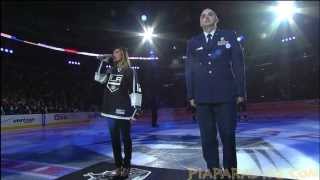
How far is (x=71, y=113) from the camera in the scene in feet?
63.8

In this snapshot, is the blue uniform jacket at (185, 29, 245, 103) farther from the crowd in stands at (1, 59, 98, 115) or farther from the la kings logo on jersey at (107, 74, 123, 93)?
the crowd in stands at (1, 59, 98, 115)

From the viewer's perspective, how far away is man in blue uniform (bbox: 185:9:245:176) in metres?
3.25

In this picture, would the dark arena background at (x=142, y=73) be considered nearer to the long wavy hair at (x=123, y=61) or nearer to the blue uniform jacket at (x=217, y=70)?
the long wavy hair at (x=123, y=61)

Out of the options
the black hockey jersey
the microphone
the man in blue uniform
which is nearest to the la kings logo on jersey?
the black hockey jersey

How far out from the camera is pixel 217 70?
328 centimetres

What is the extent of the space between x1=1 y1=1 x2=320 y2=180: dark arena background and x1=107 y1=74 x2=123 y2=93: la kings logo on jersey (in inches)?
162

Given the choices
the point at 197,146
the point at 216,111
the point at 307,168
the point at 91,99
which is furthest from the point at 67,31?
the point at 216,111

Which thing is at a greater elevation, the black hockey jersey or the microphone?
the microphone

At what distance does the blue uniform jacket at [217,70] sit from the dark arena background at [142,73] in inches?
193

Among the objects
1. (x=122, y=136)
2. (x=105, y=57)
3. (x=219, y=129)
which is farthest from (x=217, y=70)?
(x=105, y=57)

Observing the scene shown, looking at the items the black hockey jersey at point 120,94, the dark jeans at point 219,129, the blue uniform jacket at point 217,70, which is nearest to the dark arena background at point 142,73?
the black hockey jersey at point 120,94

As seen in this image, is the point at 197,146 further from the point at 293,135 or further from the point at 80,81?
the point at 80,81

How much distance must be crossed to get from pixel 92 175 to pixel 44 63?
17.5 metres

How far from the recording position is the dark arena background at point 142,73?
10.1 m
